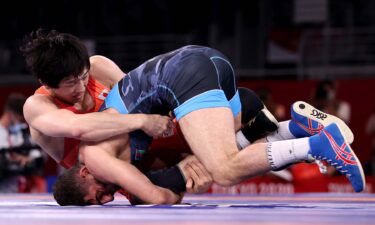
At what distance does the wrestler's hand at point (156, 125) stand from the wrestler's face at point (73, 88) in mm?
439

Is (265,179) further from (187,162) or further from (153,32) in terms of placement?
(153,32)

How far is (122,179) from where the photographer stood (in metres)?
3.46

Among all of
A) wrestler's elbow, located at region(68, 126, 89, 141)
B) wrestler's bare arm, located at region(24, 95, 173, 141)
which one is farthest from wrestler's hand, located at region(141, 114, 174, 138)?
wrestler's elbow, located at region(68, 126, 89, 141)

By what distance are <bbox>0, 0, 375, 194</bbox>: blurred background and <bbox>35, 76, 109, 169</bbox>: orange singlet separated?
12.1 feet

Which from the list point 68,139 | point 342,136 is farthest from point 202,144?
point 68,139

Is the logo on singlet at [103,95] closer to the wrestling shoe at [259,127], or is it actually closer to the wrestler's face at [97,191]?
the wrestler's face at [97,191]

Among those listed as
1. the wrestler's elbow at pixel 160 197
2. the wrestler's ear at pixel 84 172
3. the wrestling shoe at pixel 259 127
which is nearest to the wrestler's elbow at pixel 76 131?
the wrestler's ear at pixel 84 172

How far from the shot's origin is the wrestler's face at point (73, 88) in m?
3.68

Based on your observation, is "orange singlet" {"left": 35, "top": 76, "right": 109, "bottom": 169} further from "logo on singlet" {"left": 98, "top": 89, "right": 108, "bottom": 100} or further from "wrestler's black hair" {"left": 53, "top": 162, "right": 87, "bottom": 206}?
"wrestler's black hair" {"left": 53, "top": 162, "right": 87, "bottom": 206}

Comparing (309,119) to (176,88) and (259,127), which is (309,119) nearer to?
(259,127)

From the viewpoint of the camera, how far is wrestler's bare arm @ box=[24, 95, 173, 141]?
3.52 m

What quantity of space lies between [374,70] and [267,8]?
223cm

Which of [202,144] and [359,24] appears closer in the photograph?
[202,144]

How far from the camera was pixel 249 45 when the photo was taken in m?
10.7
